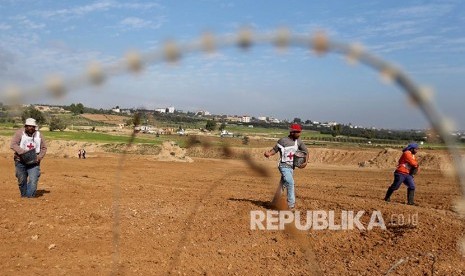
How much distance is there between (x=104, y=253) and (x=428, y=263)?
4133 mm

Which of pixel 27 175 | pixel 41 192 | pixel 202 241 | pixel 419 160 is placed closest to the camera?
pixel 202 241

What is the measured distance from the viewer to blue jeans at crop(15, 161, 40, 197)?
9281mm

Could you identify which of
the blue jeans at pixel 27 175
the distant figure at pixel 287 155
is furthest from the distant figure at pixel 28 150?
the distant figure at pixel 287 155

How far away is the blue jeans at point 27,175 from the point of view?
9281mm

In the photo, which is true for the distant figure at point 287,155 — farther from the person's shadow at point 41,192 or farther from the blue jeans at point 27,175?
the person's shadow at point 41,192

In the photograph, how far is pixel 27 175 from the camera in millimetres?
9516

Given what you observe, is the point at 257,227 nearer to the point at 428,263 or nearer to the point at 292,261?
the point at 292,261

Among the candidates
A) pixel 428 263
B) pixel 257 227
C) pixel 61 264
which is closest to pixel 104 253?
pixel 61 264

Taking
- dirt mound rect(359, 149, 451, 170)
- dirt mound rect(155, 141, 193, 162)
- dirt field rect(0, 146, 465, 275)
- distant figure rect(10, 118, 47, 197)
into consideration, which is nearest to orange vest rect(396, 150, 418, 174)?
dirt field rect(0, 146, 465, 275)

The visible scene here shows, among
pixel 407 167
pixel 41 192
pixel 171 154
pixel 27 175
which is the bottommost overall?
pixel 171 154

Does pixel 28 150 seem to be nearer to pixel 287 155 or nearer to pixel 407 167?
pixel 287 155

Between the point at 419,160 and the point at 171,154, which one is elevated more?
the point at 419,160

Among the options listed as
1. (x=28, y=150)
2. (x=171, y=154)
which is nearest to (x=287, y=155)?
(x=28, y=150)

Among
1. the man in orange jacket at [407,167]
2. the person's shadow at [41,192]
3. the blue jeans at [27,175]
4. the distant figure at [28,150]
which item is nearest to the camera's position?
the distant figure at [28,150]
